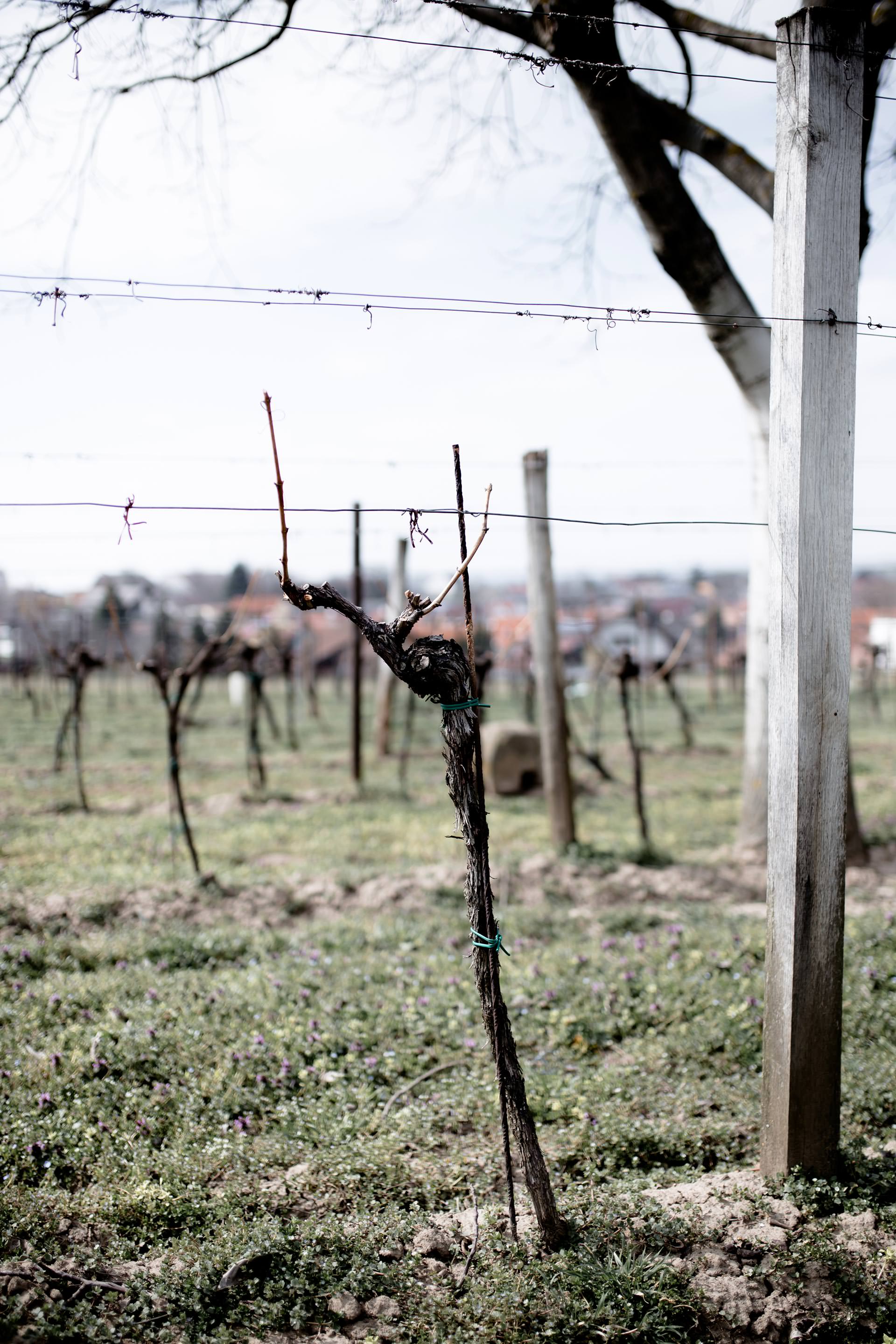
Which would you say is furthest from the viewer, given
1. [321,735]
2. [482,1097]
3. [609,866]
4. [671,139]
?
[321,735]

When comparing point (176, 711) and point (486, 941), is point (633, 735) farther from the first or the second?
point (486, 941)

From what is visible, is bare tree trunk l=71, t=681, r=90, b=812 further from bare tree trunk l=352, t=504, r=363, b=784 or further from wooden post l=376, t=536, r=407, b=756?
wooden post l=376, t=536, r=407, b=756

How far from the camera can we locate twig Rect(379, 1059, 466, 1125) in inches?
153

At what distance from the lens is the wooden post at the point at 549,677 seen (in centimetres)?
788

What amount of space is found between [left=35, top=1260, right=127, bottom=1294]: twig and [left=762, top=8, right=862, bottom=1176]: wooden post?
6.76 feet

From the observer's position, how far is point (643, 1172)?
356 centimetres

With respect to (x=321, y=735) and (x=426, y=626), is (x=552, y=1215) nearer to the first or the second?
(x=321, y=735)

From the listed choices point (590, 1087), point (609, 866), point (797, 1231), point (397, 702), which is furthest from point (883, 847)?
point (397, 702)

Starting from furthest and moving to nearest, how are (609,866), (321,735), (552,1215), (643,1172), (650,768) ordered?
1. (321,735)
2. (650,768)
3. (609,866)
4. (643,1172)
5. (552,1215)

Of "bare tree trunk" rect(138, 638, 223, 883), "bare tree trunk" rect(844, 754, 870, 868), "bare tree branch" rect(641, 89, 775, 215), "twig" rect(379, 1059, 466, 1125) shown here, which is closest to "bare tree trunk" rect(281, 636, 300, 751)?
"bare tree trunk" rect(138, 638, 223, 883)

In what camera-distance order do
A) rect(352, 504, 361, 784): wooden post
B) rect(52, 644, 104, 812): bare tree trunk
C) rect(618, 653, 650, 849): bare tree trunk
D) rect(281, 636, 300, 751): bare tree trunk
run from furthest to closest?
1. rect(281, 636, 300, 751): bare tree trunk
2. rect(352, 504, 361, 784): wooden post
3. rect(52, 644, 104, 812): bare tree trunk
4. rect(618, 653, 650, 849): bare tree trunk

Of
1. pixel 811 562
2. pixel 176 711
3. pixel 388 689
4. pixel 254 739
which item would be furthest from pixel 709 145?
pixel 388 689

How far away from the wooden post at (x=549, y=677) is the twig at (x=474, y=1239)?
15.6 feet

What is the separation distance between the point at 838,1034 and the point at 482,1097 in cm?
149
